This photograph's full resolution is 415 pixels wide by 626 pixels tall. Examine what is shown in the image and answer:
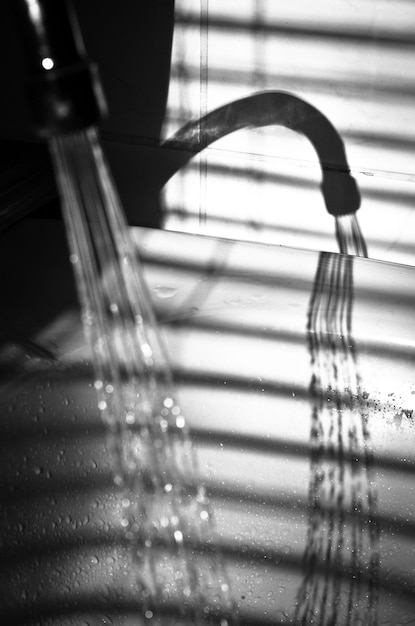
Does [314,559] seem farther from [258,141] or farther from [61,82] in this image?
[61,82]

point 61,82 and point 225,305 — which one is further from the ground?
point 225,305

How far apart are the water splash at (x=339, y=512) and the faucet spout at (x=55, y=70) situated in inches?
29.5

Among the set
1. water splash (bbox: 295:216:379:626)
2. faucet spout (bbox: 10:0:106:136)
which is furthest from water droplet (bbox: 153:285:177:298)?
faucet spout (bbox: 10:0:106:136)

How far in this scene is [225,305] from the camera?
3.45 feet

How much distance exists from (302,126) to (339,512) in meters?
0.58

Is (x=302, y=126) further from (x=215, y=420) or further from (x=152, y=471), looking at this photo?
(x=152, y=471)

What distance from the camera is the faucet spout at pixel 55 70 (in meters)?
0.34

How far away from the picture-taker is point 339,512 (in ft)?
3.76

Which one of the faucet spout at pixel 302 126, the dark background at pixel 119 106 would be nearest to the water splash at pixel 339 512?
the faucet spout at pixel 302 126

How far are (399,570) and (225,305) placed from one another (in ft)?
1.54

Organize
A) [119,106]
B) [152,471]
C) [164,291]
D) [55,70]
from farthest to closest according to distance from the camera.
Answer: [119,106] < [152,471] < [164,291] < [55,70]

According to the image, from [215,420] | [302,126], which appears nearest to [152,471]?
[215,420]

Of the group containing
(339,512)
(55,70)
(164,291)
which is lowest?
(55,70)

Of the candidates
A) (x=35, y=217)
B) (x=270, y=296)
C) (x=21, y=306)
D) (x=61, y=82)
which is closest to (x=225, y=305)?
Result: (x=270, y=296)
